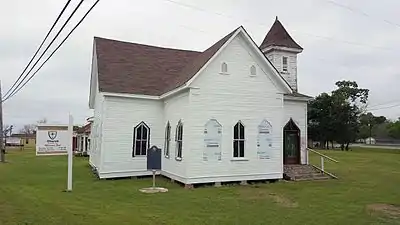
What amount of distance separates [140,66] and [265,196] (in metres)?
12.1

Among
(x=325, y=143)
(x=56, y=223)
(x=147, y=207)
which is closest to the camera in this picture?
(x=56, y=223)

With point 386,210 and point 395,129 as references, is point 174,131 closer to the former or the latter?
point 386,210

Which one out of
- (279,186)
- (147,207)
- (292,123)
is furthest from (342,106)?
(147,207)

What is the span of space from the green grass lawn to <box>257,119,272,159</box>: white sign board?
1.56 meters

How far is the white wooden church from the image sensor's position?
752 inches

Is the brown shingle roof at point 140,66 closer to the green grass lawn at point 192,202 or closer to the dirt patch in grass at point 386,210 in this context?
the green grass lawn at point 192,202

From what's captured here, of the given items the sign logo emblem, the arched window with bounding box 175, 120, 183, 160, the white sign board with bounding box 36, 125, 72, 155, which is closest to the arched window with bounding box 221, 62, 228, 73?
the arched window with bounding box 175, 120, 183, 160

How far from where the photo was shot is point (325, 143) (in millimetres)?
63844

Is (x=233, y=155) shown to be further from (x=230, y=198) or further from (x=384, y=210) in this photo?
(x=384, y=210)

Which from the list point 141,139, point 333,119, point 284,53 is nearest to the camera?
point 141,139

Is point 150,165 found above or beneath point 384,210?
above

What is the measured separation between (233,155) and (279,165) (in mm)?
2764

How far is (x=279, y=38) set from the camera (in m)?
25.7

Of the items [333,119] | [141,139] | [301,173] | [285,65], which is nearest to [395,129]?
[333,119]
